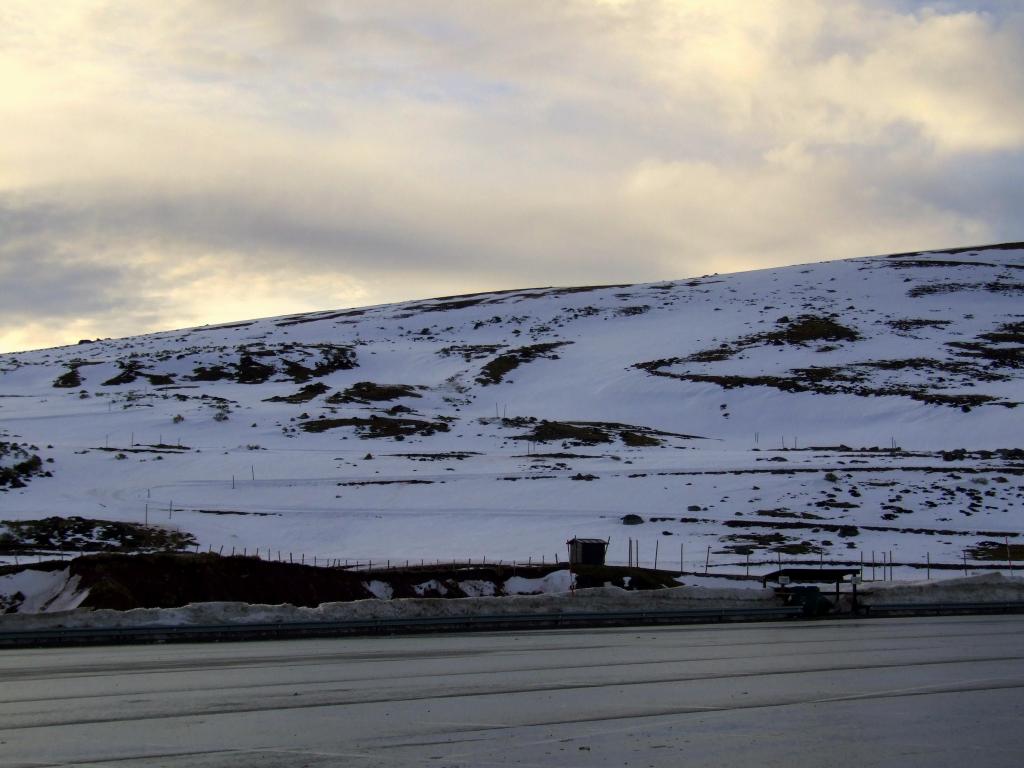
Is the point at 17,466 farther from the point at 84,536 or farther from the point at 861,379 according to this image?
the point at 861,379

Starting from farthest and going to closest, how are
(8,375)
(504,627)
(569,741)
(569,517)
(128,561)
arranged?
(8,375), (569,517), (128,561), (504,627), (569,741)

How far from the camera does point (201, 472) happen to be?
5403 centimetres

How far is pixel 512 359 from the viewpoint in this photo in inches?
3787

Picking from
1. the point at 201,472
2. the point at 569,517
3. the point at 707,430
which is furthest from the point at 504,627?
the point at 707,430

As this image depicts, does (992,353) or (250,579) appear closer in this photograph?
(250,579)

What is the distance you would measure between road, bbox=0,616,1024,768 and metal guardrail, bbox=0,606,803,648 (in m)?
0.61

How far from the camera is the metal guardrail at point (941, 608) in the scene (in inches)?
1099

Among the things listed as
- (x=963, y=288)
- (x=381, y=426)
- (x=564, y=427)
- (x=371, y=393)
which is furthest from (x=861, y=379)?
(x=963, y=288)

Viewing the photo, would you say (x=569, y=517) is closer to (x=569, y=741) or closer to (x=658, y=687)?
(x=658, y=687)

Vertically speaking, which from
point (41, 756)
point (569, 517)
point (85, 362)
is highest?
point (85, 362)

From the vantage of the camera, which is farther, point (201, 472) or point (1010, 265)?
point (1010, 265)

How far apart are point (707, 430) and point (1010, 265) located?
7581cm

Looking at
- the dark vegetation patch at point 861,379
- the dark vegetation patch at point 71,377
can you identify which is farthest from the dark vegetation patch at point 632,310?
the dark vegetation patch at point 71,377

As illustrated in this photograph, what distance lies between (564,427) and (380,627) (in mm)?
47655
